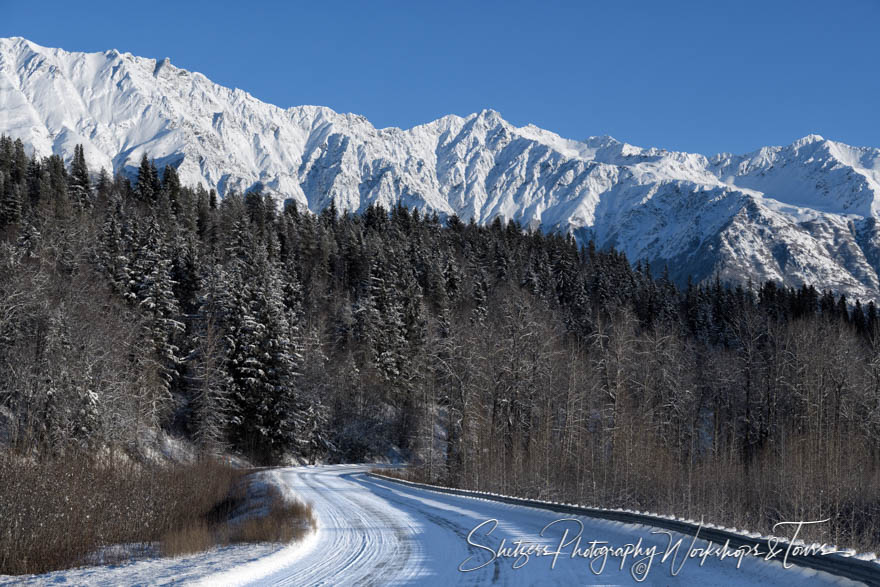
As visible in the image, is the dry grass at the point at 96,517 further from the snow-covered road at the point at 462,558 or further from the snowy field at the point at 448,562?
the snow-covered road at the point at 462,558

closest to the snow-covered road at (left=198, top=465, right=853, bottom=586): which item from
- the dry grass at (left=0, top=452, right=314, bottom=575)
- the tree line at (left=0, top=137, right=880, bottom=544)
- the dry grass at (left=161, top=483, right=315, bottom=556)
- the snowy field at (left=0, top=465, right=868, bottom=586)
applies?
the snowy field at (left=0, top=465, right=868, bottom=586)

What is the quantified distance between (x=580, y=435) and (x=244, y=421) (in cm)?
2678

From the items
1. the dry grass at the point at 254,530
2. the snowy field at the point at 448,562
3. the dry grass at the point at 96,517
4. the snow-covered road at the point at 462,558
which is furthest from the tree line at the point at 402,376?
the snowy field at the point at 448,562

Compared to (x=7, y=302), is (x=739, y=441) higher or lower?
lower

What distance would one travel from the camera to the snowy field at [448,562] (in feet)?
39.0

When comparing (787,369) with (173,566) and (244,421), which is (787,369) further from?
(173,566)

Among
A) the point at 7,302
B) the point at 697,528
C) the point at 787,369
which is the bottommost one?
the point at 697,528

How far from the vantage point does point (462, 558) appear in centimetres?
1439

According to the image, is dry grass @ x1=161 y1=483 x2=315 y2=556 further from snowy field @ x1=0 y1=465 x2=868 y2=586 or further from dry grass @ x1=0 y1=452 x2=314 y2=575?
snowy field @ x1=0 y1=465 x2=868 y2=586

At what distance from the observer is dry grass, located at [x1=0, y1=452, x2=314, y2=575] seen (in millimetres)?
15102

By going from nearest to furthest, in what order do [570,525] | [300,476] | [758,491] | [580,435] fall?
[570,525] < [758,491] < [300,476] < [580,435]

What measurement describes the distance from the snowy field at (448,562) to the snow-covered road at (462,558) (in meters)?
0.02

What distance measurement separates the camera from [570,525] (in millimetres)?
18953

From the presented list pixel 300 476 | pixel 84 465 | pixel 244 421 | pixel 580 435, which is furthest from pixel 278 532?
pixel 244 421
